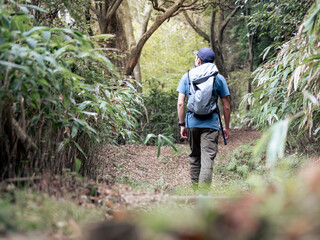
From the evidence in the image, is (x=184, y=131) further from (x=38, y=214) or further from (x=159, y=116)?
(x=159, y=116)

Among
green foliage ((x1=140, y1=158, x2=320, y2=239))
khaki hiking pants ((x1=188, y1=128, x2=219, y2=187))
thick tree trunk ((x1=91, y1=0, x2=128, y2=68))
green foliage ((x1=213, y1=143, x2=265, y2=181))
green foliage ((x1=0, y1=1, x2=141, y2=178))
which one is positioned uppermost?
thick tree trunk ((x1=91, y1=0, x2=128, y2=68))

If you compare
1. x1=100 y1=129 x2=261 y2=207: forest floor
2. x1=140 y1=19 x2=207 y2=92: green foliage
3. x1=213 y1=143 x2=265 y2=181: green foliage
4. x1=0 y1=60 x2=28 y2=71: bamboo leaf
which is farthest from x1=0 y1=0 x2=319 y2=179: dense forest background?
x1=140 y1=19 x2=207 y2=92: green foliage

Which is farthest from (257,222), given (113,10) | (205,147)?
(113,10)

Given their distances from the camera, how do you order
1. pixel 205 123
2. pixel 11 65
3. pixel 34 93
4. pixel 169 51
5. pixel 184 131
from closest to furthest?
pixel 11 65 < pixel 34 93 < pixel 205 123 < pixel 184 131 < pixel 169 51

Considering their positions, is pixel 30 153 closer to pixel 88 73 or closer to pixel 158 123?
pixel 88 73

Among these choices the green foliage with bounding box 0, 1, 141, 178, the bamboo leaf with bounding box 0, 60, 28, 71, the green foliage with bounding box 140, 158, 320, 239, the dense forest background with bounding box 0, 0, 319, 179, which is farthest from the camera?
the dense forest background with bounding box 0, 0, 319, 179

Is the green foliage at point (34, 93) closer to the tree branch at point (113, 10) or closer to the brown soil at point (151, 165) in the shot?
the brown soil at point (151, 165)

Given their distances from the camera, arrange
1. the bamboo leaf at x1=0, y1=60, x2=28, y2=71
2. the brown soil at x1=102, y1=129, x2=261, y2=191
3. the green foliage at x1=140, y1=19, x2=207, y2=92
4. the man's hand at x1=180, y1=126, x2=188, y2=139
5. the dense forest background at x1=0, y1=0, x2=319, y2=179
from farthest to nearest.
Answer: the green foliage at x1=140, y1=19, x2=207, y2=92 → the brown soil at x1=102, y1=129, x2=261, y2=191 → the man's hand at x1=180, y1=126, x2=188, y2=139 → the dense forest background at x1=0, y1=0, x2=319, y2=179 → the bamboo leaf at x1=0, y1=60, x2=28, y2=71

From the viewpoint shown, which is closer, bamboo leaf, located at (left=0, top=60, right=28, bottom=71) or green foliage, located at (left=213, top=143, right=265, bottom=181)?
bamboo leaf, located at (left=0, top=60, right=28, bottom=71)

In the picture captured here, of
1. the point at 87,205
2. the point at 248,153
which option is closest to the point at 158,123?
the point at 248,153

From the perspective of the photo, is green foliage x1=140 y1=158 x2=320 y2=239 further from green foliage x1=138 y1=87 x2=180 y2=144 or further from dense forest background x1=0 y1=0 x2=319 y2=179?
green foliage x1=138 y1=87 x2=180 y2=144

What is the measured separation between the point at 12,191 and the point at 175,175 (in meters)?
4.27

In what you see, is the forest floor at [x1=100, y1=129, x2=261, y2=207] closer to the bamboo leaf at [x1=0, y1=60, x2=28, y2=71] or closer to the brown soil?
the brown soil

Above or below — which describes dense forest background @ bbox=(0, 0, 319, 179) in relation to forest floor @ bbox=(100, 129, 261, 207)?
above
